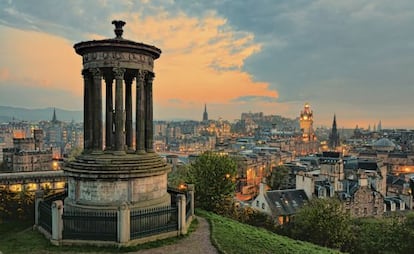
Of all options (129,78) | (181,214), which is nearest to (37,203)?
(181,214)

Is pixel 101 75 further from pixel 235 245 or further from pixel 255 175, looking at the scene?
pixel 255 175

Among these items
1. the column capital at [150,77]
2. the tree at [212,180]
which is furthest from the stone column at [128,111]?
the tree at [212,180]

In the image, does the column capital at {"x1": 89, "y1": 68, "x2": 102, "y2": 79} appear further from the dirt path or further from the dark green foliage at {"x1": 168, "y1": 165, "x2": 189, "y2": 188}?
the dark green foliage at {"x1": 168, "y1": 165, "x2": 189, "y2": 188}

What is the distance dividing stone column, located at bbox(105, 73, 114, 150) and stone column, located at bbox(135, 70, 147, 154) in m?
2.01

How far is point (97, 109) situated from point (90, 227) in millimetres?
7001

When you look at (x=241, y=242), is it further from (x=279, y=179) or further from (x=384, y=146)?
(x=384, y=146)

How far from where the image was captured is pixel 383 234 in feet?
108

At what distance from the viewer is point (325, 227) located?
34.1 meters

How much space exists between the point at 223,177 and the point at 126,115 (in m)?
15.6

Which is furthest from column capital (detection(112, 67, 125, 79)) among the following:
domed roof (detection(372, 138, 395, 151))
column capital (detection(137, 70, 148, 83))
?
domed roof (detection(372, 138, 395, 151))

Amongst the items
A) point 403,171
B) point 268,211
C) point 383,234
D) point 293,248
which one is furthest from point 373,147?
point 293,248

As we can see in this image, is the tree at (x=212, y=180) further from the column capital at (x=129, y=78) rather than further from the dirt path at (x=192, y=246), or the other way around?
the column capital at (x=129, y=78)

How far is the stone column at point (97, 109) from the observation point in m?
21.2

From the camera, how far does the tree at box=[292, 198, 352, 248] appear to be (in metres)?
33.9
